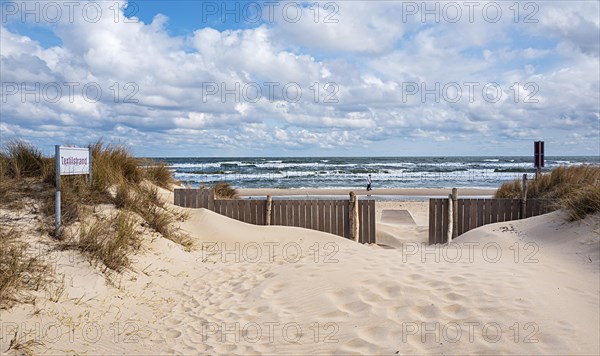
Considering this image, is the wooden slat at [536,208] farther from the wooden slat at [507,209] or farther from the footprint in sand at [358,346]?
the footprint in sand at [358,346]

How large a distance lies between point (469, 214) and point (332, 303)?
707 cm

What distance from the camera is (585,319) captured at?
4793 mm

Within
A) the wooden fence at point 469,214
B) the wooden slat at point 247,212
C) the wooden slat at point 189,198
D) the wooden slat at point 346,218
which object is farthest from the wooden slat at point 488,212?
the wooden slat at point 189,198

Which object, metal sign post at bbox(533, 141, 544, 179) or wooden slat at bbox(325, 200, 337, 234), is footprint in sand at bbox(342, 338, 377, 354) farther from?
metal sign post at bbox(533, 141, 544, 179)

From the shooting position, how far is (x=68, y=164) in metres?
7.21

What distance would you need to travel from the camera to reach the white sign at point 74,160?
23.0 feet

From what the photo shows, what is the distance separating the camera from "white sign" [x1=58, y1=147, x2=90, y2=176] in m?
7.00

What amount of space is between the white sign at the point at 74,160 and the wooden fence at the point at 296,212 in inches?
157

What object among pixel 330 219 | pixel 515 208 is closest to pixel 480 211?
pixel 515 208

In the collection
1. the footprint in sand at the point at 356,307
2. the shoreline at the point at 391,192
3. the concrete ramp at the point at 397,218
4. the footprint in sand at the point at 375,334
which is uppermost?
the shoreline at the point at 391,192

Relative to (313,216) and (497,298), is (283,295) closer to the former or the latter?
(497,298)

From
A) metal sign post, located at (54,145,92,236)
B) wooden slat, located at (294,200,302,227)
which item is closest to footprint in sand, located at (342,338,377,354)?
metal sign post, located at (54,145,92,236)

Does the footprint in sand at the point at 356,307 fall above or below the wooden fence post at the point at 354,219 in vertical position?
below

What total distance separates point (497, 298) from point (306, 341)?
7.85 feet
